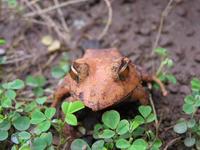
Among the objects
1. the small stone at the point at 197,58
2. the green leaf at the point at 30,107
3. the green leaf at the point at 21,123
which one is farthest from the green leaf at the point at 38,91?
the small stone at the point at 197,58

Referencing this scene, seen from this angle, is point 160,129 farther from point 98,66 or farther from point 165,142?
point 98,66

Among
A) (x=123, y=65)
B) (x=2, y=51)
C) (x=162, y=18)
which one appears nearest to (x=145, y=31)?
(x=162, y=18)

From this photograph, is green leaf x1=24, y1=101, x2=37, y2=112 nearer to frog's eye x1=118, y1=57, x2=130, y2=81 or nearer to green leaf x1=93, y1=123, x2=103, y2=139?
green leaf x1=93, y1=123, x2=103, y2=139

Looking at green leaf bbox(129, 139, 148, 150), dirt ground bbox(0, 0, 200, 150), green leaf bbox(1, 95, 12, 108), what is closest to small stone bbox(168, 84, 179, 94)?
dirt ground bbox(0, 0, 200, 150)

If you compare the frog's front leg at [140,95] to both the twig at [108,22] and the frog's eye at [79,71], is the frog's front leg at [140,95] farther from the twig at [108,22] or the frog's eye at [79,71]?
the twig at [108,22]

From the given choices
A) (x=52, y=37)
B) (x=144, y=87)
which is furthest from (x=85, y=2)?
(x=144, y=87)

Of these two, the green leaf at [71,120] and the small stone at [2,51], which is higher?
the small stone at [2,51]
